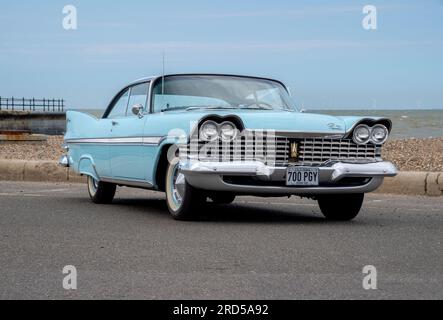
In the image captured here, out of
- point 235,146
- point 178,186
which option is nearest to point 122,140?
point 178,186

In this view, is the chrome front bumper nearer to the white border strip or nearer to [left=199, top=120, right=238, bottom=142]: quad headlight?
[left=199, top=120, right=238, bottom=142]: quad headlight

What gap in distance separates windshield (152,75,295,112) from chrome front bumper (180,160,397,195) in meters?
1.14

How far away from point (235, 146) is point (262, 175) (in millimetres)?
331

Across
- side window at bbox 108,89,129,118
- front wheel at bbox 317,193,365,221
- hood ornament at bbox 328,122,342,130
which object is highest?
side window at bbox 108,89,129,118

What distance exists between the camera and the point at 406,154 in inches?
635

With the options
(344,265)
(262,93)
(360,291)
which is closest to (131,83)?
(262,93)

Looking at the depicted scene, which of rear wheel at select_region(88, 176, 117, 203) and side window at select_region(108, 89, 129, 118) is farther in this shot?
rear wheel at select_region(88, 176, 117, 203)

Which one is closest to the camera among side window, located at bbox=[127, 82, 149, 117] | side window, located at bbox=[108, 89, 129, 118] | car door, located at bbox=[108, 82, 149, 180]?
car door, located at bbox=[108, 82, 149, 180]

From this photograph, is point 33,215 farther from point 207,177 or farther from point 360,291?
point 360,291

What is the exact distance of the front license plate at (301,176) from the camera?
23.4 feet

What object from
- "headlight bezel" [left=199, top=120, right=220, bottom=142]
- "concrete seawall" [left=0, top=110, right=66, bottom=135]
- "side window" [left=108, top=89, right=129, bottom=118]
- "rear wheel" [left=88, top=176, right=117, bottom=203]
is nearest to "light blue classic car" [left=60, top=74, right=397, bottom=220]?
"headlight bezel" [left=199, top=120, right=220, bottom=142]

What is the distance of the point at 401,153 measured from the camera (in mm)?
16562

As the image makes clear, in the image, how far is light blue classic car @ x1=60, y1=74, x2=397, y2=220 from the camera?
23.0ft

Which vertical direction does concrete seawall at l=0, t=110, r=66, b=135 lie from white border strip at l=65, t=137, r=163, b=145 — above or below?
above
